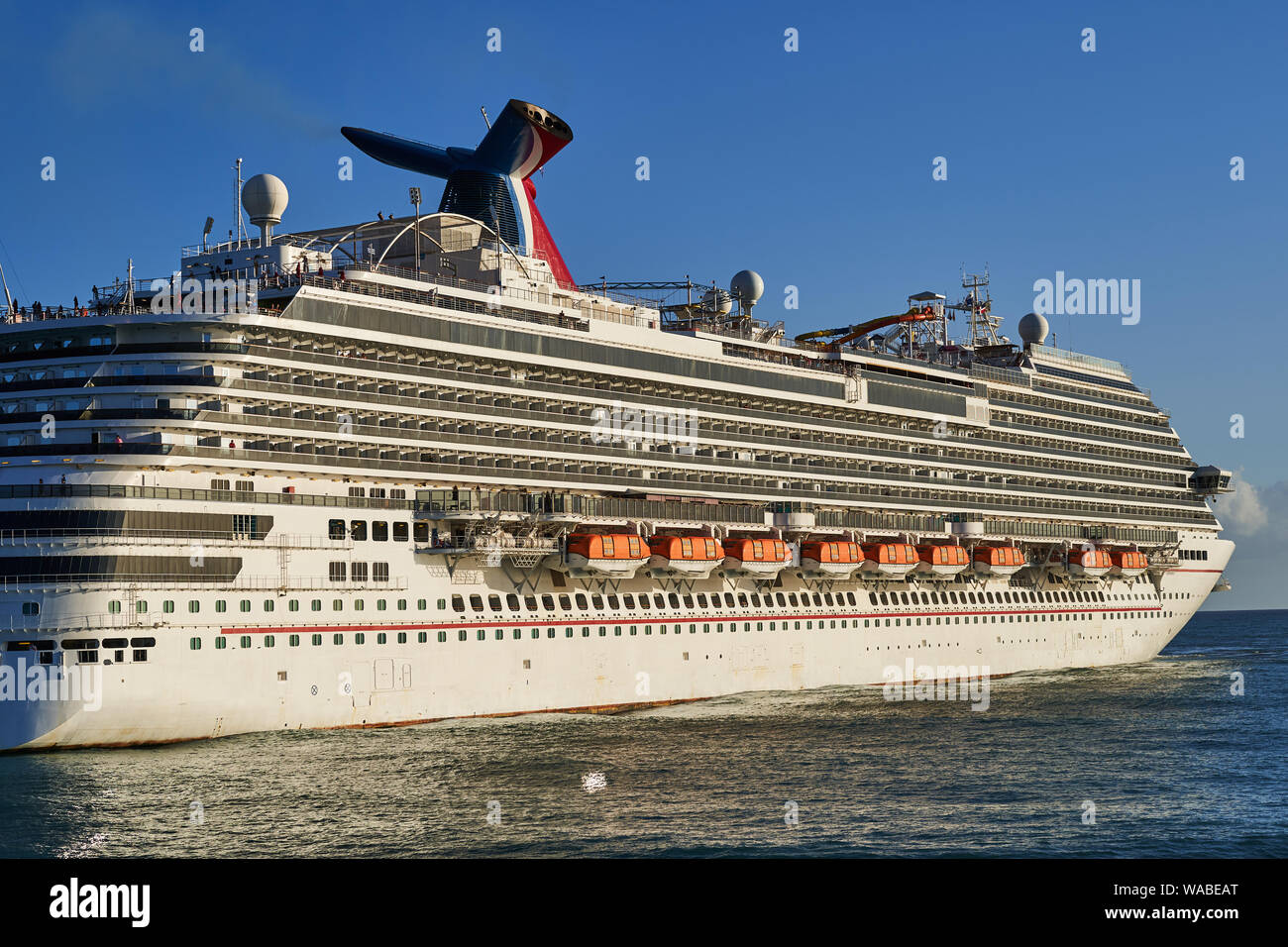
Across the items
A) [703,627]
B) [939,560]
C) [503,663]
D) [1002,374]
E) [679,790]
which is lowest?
[679,790]

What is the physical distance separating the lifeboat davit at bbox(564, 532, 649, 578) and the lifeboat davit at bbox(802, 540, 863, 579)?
1135 cm

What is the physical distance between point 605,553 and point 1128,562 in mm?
42898

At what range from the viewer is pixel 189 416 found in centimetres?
3934

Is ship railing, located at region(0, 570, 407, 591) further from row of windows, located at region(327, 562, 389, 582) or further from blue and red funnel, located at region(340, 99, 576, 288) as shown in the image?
blue and red funnel, located at region(340, 99, 576, 288)

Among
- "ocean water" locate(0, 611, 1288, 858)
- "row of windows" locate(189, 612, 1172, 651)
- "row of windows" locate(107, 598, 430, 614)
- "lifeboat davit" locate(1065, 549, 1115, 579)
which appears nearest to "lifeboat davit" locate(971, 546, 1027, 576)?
"row of windows" locate(189, 612, 1172, 651)

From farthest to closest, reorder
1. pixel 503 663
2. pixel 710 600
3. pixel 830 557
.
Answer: pixel 830 557 < pixel 710 600 < pixel 503 663

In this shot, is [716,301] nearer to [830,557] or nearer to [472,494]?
[830,557]

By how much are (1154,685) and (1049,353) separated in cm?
2559

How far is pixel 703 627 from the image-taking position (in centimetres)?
5312

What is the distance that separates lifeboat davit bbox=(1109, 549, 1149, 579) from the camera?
254ft

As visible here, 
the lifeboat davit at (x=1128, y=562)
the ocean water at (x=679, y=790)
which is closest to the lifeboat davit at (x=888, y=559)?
the ocean water at (x=679, y=790)

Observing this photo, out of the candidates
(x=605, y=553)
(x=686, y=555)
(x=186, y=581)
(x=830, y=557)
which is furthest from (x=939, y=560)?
(x=186, y=581)

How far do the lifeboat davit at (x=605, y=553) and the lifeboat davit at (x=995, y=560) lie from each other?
26129 millimetres
